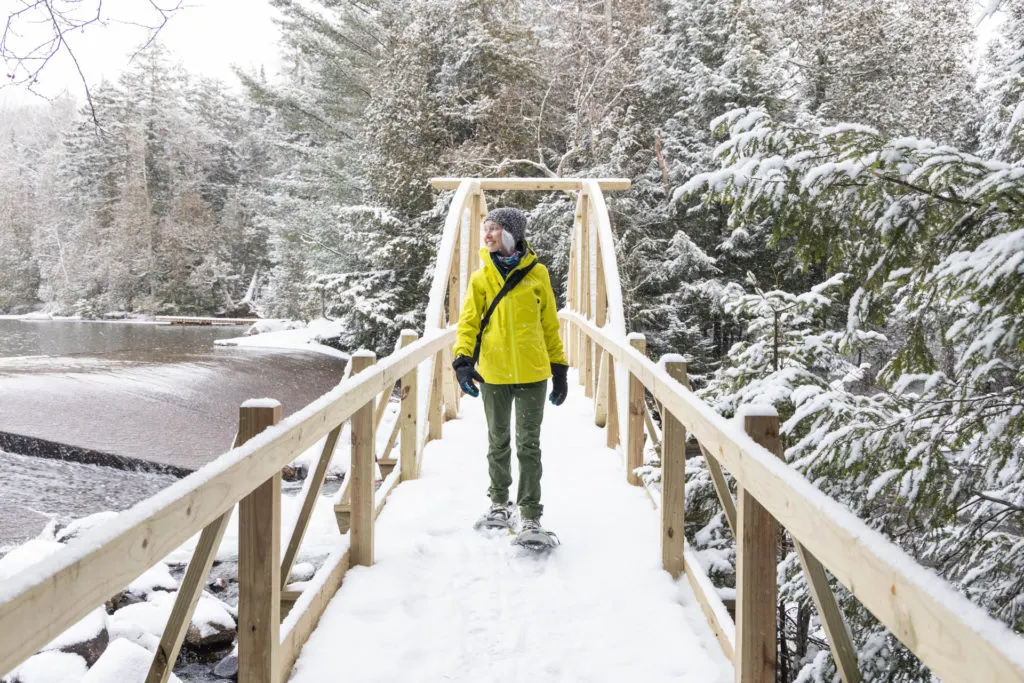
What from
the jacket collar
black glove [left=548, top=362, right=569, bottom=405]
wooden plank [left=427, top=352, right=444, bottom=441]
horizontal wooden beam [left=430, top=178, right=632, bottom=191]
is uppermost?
horizontal wooden beam [left=430, top=178, right=632, bottom=191]

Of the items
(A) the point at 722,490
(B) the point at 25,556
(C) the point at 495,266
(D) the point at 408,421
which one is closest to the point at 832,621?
(A) the point at 722,490

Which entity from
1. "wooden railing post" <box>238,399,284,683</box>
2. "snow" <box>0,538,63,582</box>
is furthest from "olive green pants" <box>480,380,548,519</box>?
"snow" <box>0,538,63,582</box>

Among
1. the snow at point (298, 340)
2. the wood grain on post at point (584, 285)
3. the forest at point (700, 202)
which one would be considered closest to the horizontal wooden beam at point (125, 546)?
the forest at point (700, 202)

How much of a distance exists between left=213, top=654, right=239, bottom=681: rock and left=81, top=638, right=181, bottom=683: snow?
2.27ft

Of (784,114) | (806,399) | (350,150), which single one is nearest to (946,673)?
(806,399)

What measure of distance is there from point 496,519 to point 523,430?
0.48 m

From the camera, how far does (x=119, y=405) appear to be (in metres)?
12.4

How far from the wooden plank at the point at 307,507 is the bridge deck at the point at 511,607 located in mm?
304

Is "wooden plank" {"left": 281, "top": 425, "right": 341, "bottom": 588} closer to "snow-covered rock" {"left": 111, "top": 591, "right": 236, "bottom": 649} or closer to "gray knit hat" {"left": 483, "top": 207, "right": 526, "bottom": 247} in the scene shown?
"gray knit hat" {"left": 483, "top": 207, "right": 526, "bottom": 247}

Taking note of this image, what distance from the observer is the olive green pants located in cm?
363

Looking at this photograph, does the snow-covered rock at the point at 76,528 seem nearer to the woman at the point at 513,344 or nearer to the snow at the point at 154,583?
the snow at the point at 154,583

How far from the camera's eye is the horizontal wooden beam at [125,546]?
972 mm

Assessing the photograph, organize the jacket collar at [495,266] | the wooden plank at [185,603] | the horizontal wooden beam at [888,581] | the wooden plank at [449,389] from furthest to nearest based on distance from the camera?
the wooden plank at [449,389] < the jacket collar at [495,266] < the wooden plank at [185,603] < the horizontal wooden beam at [888,581]

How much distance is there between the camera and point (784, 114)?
56.3 ft
